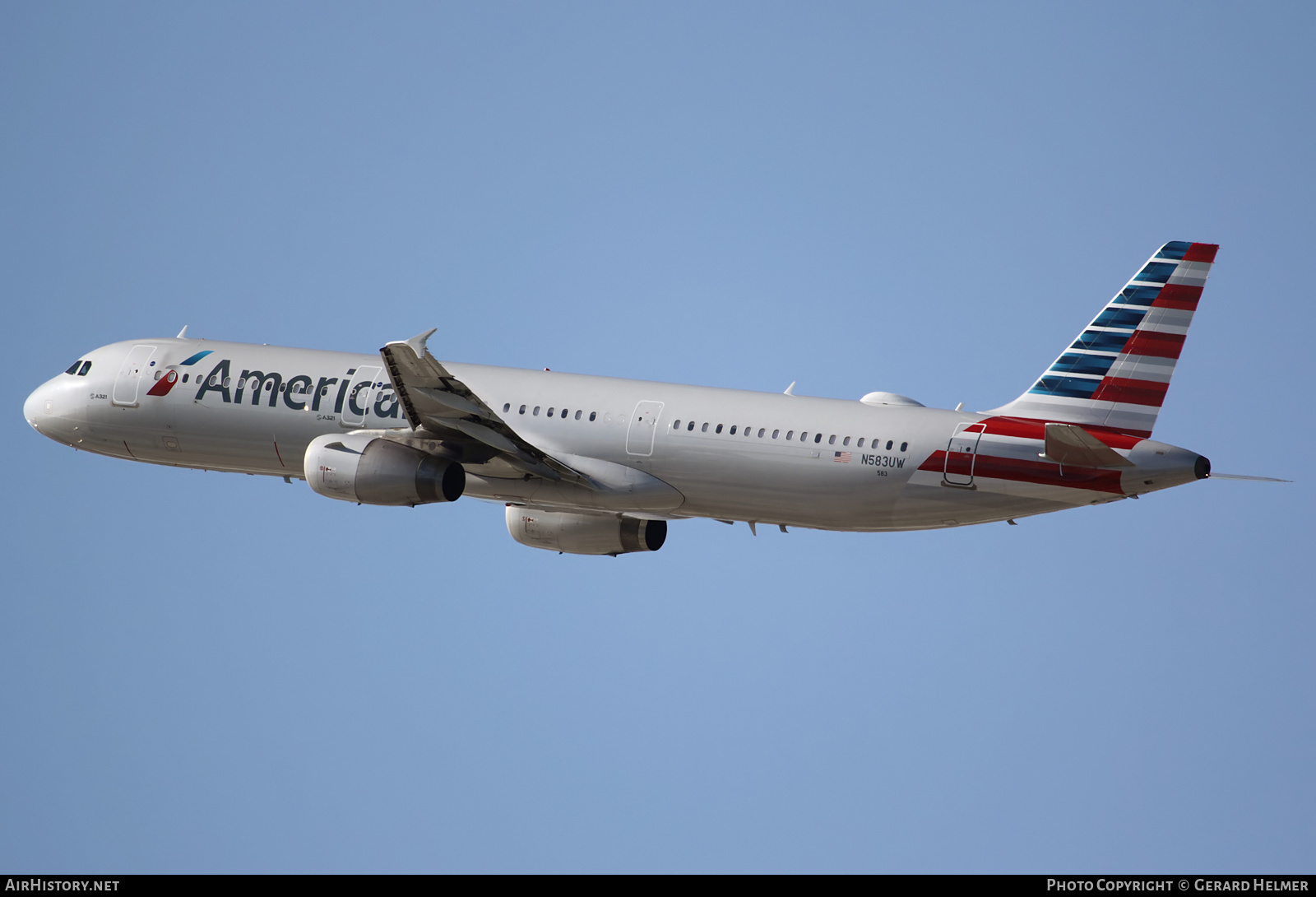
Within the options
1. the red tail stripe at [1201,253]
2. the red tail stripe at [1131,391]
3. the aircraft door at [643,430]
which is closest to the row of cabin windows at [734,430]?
the aircraft door at [643,430]

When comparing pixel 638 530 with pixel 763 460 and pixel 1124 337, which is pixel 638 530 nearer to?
pixel 763 460

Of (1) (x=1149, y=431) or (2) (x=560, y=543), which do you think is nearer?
(1) (x=1149, y=431)

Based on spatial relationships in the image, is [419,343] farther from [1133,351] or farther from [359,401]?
[1133,351]

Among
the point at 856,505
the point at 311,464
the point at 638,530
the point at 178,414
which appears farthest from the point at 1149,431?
the point at 178,414

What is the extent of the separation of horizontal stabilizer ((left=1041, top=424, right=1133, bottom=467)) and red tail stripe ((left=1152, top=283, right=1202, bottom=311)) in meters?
3.69

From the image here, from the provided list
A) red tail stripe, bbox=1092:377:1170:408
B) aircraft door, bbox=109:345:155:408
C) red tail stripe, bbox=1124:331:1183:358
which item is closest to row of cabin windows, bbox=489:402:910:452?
red tail stripe, bbox=1092:377:1170:408

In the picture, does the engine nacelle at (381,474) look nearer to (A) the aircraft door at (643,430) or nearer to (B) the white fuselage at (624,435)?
(B) the white fuselage at (624,435)

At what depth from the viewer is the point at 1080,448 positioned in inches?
1549

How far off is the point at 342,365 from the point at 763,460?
451 inches

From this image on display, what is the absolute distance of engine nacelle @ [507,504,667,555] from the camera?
48.0 metres

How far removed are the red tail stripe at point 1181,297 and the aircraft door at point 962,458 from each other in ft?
16.2
